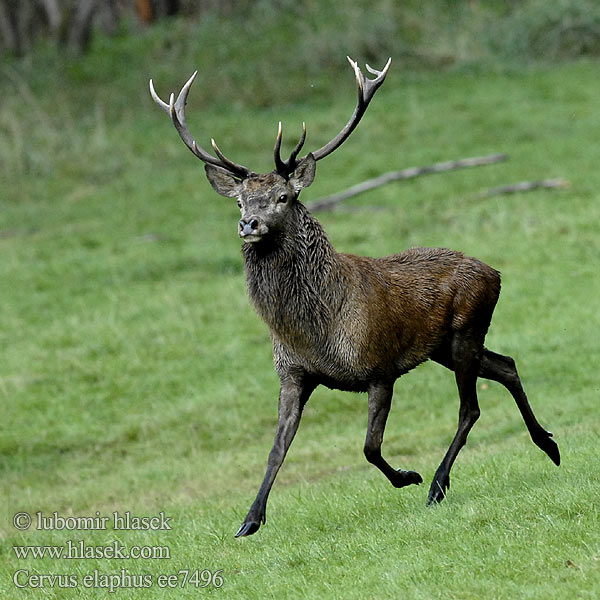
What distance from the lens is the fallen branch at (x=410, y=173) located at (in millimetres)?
20953

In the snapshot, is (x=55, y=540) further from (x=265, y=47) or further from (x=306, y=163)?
(x=265, y=47)

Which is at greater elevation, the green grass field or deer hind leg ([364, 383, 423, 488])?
deer hind leg ([364, 383, 423, 488])

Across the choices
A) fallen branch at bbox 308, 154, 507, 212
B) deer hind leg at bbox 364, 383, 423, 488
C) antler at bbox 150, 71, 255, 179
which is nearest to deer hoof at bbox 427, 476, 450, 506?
deer hind leg at bbox 364, 383, 423, 488

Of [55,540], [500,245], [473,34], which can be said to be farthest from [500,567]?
[473,34]

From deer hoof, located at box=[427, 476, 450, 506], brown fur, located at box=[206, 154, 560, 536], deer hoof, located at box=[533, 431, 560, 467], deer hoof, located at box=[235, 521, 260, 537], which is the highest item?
brown fur, located at box=[206, 154, 560, 536]

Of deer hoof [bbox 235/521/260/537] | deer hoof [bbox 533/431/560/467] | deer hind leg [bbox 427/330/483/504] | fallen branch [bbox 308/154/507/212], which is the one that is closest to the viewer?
deer hoof [bbox 235/521/260/537]

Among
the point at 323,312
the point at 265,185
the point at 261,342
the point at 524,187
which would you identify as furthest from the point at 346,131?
the point at 524,187

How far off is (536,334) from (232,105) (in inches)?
554

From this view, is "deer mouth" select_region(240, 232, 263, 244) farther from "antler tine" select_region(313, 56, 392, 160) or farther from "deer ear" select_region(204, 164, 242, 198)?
"antler tine" select_region(313, 56, 392, 160)

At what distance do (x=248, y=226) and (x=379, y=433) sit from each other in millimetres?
1533

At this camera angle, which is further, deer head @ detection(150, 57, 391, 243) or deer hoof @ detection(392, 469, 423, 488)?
deer hoof @ detection(392, 469, 423, 488)

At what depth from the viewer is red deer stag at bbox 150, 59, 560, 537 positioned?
7.86 metres

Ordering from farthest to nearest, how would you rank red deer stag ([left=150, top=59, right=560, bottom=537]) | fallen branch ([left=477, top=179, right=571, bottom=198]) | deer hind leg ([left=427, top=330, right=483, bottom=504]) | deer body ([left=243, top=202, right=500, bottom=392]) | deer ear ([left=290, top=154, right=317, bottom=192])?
fallen branch ([left=477, top=179, right=571, bottom=198]), deer hind leg ([left=427, top=330, right=483, bottom=504]), deer ear ([left=290, top=154, right=317, bottom=192]), deer body ([left=243, top=202, right=500, bottom=392]), red deer stag ([left=150, top=59, right=560, bottom=537])

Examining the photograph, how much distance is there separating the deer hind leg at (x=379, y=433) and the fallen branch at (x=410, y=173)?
12939 mm
